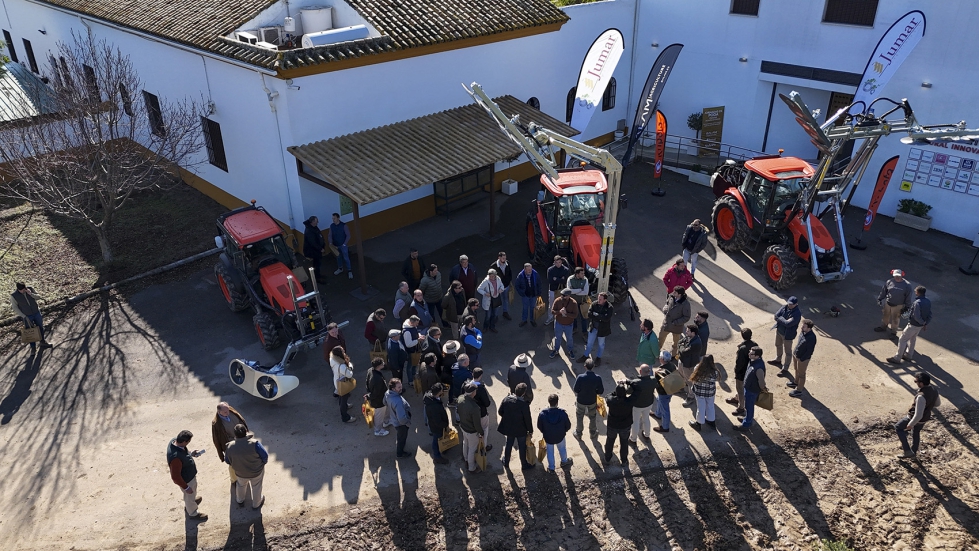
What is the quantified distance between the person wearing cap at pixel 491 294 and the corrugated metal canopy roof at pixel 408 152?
2.63m

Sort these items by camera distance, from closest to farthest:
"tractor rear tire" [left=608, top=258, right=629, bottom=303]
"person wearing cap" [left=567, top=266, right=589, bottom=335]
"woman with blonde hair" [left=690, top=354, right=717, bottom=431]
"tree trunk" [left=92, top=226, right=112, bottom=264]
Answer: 1. "woman with blonde hair" [left=690, top=354, right=717, bottom=431]
2. "person wearing cap" [left=567, top=266, right=589, bottom=335]
3. "tractor rear tire" [left=608, top=258, right=629, bottom=303]
4. "tree trunk" [left=92, top=226, right=112, bottom=264]

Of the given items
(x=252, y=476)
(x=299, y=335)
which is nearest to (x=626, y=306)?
(x=299, y=335)

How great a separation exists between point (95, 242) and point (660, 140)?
1425 centimetres

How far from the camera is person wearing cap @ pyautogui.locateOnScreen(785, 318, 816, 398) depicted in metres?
9.77

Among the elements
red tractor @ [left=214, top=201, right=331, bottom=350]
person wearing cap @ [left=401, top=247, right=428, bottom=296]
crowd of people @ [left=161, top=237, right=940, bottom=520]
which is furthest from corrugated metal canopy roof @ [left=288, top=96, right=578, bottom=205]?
crowd of people @ [left=161, top=237, right=940, bottom=520]

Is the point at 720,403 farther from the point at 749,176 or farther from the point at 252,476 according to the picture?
the point at 252,476

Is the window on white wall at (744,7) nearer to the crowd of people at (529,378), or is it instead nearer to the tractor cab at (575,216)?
the tractor cab at (575,216)

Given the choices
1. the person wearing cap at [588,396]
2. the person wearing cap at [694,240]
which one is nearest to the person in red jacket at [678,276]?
the person wearing cap at [694,240]

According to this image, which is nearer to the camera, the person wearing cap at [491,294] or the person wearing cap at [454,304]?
the person wearing cap at [454,304]

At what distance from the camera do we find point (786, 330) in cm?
1054

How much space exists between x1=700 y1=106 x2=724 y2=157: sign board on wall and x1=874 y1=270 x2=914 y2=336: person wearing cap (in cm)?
860

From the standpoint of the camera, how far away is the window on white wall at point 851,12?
15.7 meters

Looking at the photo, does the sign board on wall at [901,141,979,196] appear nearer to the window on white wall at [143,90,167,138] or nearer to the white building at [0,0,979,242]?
the white building at [0,0,979,242]

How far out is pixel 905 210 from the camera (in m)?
16.0
